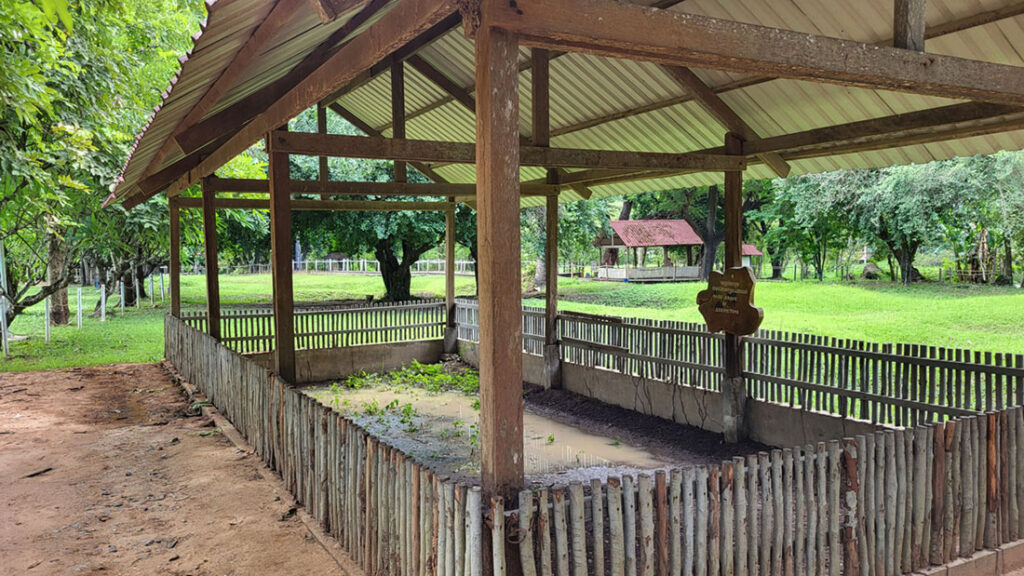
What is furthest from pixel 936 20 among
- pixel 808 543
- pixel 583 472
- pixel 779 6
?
pixel 583 472

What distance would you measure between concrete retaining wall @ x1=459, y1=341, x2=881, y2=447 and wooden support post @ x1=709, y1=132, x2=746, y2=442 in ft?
0.51

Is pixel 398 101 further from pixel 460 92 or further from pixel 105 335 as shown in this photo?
pixel 105 335

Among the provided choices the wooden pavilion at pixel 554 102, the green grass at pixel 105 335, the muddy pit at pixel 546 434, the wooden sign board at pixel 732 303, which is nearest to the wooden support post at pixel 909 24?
the wooden pavilion at pixel 554 102

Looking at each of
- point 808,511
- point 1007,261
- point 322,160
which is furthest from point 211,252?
point 1007,261

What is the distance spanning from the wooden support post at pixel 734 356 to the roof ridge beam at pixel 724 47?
436 cm

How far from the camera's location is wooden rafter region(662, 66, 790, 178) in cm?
841

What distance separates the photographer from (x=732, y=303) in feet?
28.7

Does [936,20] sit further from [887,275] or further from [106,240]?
[887,275]

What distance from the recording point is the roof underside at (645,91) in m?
5.52

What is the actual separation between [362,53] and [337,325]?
439 inches

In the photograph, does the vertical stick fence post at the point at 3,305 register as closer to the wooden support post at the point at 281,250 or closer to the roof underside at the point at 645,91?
the roof underside at the point at 645,91

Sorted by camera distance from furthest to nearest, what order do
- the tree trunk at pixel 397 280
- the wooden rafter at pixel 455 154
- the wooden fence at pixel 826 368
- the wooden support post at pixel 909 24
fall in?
the tree trunk at pixel 397 280, the wooden rafter at pixel 455 154, the wooden fence at pixel 826 368, the wooden support post at pixel 909 24

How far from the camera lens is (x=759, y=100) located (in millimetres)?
8539

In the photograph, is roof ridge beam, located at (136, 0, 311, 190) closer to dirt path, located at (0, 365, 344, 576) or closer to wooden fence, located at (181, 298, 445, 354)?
dirt path, located at (0, 365, 344, 576)
